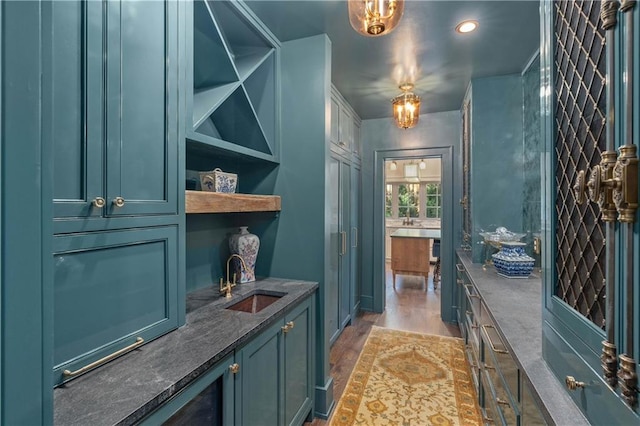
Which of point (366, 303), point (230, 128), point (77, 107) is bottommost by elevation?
point (366, 303)

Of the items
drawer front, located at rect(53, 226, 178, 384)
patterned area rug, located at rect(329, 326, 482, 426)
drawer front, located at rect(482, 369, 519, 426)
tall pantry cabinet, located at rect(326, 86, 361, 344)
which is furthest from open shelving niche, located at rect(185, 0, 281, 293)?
drawer front, located at rect(482, 369, 519, 426)

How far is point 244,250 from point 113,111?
3.90 ft

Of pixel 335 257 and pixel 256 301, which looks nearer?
pixel 256 301

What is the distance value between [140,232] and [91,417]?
22.7 inches

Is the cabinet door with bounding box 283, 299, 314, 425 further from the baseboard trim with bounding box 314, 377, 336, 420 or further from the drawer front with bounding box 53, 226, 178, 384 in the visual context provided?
the drawer front with bounding box 53, 226, 178, 384

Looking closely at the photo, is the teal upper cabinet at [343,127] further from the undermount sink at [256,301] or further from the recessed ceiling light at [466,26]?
the undermount sink at [256,301]

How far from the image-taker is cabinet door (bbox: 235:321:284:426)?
1268 millimetres

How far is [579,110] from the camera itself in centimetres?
85

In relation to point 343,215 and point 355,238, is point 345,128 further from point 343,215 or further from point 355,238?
point 355,238

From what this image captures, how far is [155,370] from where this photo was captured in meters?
0.97

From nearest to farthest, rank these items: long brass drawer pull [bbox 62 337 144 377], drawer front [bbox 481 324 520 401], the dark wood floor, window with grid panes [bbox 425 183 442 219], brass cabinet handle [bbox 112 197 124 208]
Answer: long brass drawer pull [bbox 62 337 144 377]
brass cabinet handle [bbox 112 197 124 208]
drawer front [bbox 481 324 520 401]
the dark wood floor
window with grid panes [bbox 425 183 442 219]

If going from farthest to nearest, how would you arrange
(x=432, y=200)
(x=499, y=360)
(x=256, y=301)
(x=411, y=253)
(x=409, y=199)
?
(x=409, y=199) → (x=432, y=200) → (x=411, y=253) → (x=256, y=301) → (x=499, y=360)

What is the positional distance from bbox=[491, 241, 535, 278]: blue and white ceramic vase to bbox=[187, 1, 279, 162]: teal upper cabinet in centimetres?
189

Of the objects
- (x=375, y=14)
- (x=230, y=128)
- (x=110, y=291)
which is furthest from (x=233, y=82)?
(x=110, y=291)
